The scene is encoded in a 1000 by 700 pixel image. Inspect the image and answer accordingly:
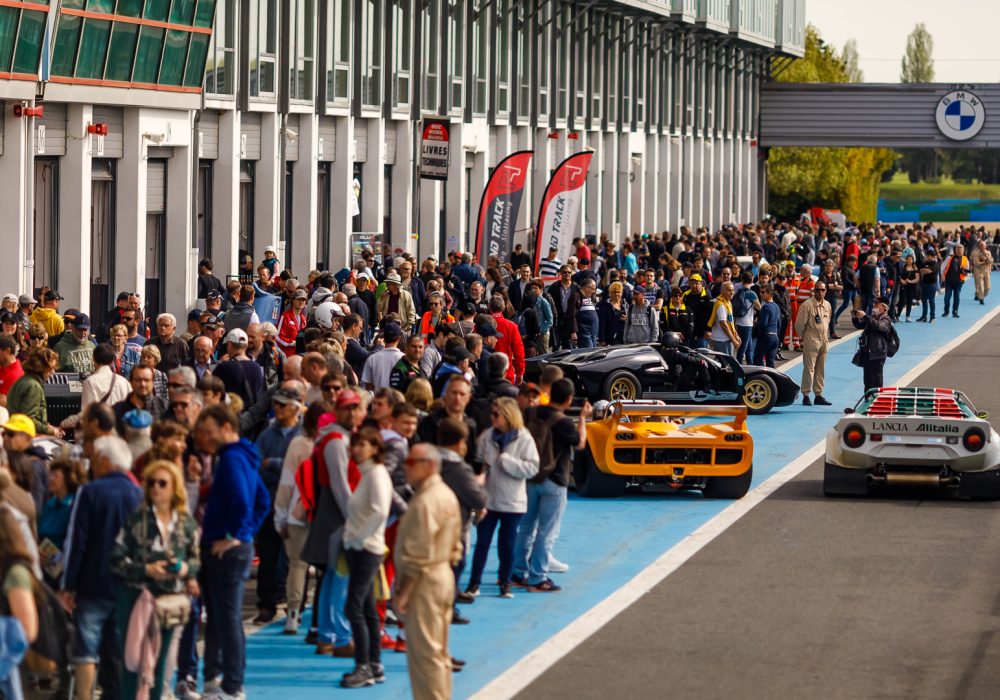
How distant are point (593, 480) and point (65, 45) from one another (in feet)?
41.2

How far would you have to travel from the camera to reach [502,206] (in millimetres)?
35250

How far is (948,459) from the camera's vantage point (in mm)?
18688

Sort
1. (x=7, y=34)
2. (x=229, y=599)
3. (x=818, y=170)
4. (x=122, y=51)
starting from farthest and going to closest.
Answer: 1. (x=818, y=170)
2. (x=122, y=51)
3. (x=7, y=34)
4. (x=229, y=599)

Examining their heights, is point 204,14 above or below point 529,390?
above

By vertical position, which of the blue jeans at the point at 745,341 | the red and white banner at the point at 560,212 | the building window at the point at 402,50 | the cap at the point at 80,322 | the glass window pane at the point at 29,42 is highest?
the building window at the point at 402,50

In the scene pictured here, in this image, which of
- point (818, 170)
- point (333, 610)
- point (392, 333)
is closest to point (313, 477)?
point (333, 610)

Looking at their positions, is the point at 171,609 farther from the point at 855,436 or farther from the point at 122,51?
the point at 122,51

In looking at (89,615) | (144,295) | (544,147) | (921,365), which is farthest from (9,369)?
(544,147)

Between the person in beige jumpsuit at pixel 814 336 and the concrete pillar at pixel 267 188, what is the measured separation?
1233 cm

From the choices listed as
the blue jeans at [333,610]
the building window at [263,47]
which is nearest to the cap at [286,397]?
the blue jeans at [333,610]

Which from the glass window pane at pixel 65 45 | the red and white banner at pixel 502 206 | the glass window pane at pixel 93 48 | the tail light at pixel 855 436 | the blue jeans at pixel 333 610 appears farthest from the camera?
the red and white banner at pixel 502 206

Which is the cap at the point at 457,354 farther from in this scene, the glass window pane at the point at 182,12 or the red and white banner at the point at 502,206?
the red and white banner at the point at 502,206

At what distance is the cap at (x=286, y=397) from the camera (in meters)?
12.9

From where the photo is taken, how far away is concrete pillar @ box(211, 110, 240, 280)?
34.9 metres
